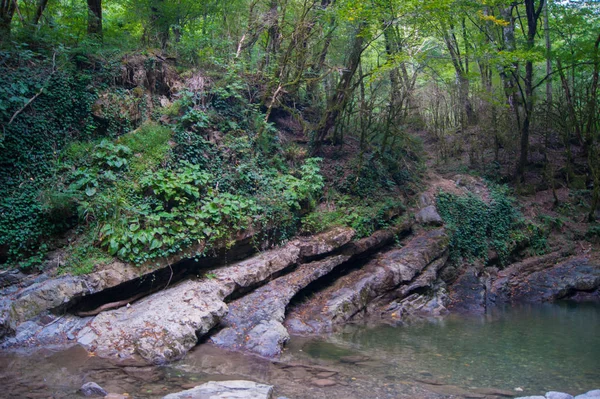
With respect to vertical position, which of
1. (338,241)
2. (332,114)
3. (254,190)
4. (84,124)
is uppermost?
(332,114)

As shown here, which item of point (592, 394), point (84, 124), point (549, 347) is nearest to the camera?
point (592, 394)

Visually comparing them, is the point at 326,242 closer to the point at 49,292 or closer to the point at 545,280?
the point at 49,292

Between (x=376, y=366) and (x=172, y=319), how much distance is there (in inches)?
140

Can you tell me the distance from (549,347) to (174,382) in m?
6.90

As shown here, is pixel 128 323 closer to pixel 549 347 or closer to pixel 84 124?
pixel 84 124

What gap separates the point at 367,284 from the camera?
1026 cm

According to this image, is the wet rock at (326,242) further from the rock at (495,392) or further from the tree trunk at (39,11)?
the tree trunk at (39,11)

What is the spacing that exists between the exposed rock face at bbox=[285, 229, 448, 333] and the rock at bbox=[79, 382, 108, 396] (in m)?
4.26

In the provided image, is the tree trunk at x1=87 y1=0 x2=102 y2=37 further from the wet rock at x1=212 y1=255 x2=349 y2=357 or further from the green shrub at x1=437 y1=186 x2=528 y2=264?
the green shrub at x1=437 y1=186 x2=528 y2=264

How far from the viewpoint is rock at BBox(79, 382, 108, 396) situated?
4.96 metres

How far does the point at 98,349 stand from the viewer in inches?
259

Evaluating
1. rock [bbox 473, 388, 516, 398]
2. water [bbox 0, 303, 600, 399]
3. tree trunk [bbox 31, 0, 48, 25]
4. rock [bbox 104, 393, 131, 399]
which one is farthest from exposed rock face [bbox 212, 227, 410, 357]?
tree trunk [bbox 31, 0, 48, 25]

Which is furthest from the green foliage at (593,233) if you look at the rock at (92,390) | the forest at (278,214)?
the rock at (92,390)

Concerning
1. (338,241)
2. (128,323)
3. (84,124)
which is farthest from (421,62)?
(128,323)
